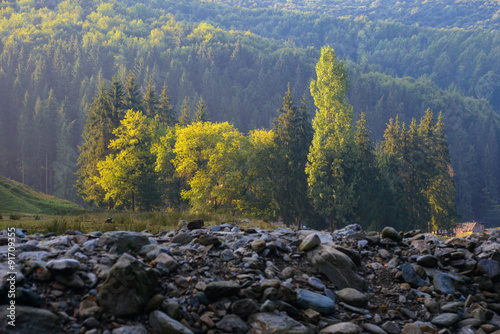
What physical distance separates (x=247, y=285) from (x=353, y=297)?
2186 mm

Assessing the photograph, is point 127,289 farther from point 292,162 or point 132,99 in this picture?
point 132,99

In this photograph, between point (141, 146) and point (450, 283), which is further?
point (141, 146)

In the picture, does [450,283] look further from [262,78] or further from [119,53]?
[119,53]

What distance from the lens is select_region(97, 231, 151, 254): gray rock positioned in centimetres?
851

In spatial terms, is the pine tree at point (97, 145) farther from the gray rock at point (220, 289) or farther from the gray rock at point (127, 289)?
the gray rock at point (220, 289)

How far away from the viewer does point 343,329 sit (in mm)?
7016

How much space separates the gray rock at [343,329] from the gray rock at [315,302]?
48cm

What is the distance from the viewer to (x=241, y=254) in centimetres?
887

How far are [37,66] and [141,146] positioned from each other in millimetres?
125548

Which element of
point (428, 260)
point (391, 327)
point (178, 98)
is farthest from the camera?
point (178, 98)

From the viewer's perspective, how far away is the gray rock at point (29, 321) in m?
5.92

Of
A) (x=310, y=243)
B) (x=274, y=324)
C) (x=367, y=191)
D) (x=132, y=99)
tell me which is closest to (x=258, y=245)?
(x=310, y=243)

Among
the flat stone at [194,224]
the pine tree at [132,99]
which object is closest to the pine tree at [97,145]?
the pine tree at [132,99]

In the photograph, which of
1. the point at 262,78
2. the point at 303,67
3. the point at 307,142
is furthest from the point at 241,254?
the point at 303,67
